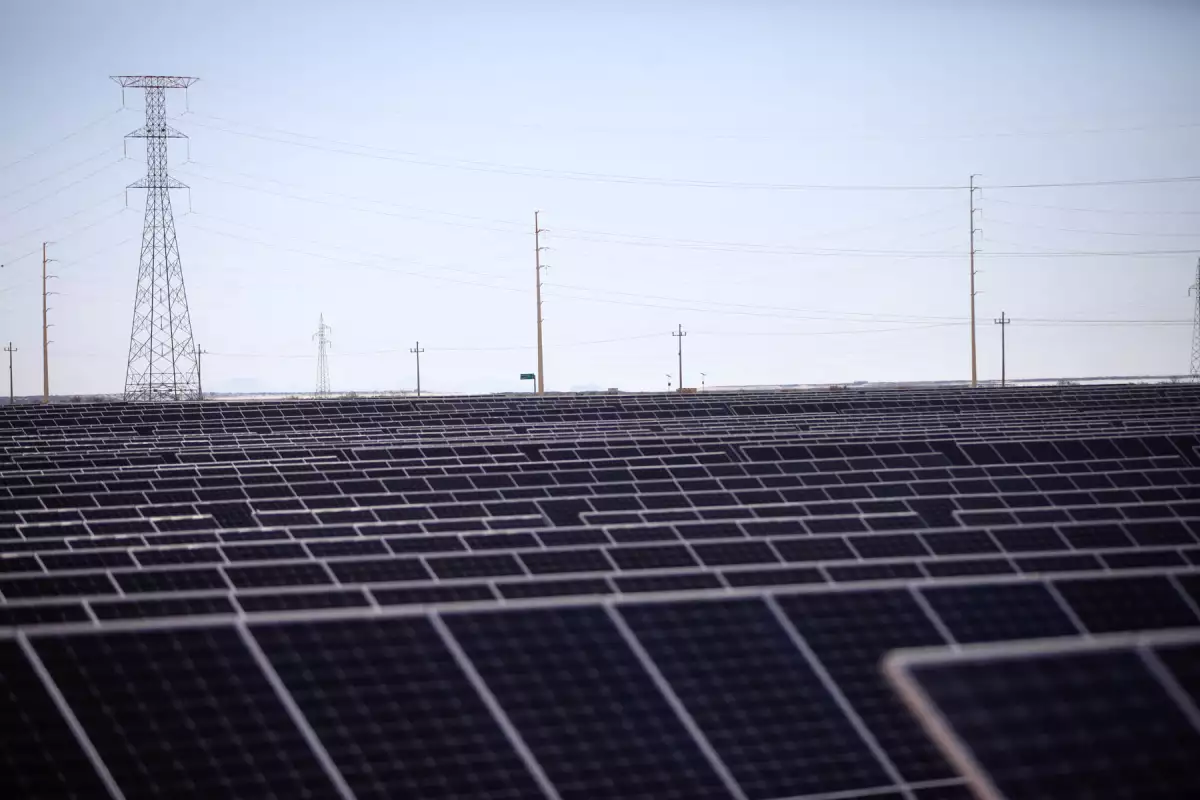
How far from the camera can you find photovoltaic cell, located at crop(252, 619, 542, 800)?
4.97m

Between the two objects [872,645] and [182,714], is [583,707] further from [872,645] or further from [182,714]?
[182,714]

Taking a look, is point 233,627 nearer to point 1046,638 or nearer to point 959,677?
point 959,677

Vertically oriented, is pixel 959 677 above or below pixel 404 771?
above

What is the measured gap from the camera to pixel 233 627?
496 cm

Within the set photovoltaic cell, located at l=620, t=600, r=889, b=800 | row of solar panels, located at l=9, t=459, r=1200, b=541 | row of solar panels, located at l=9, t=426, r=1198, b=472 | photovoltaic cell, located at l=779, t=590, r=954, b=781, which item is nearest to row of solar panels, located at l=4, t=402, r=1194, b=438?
row of solar panels, located at l=9, t=426, r=1198, b=472

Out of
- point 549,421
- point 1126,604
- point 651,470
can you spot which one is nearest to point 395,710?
point 1126,604

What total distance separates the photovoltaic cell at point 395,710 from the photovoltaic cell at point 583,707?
0.45 feet

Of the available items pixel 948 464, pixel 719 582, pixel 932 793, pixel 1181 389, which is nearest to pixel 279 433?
pixel 948 464

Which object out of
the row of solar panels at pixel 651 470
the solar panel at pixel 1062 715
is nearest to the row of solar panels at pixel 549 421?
the row of solar panels at pixel 651 470

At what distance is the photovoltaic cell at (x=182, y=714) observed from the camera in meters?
4.93

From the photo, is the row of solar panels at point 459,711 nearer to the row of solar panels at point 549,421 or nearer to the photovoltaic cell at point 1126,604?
the photovoltaic cell at point 1126,604

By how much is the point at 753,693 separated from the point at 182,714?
264cm

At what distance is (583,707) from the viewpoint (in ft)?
16.9

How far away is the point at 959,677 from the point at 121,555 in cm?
794
